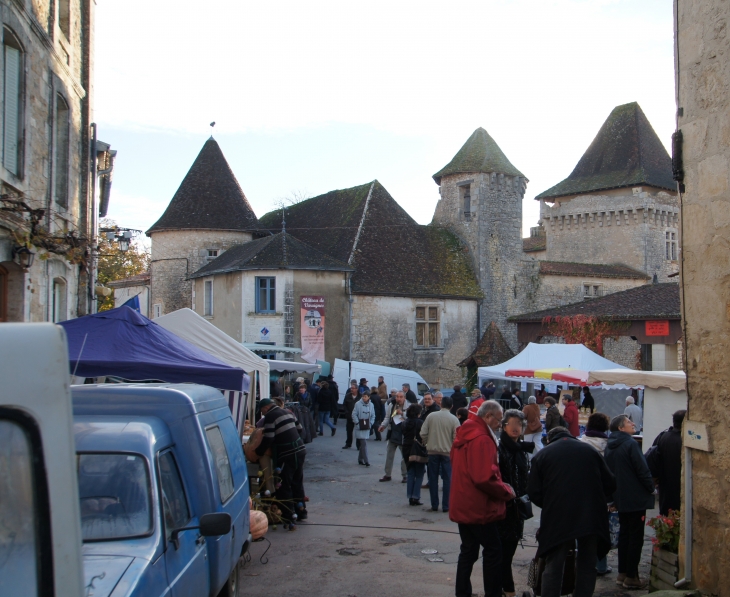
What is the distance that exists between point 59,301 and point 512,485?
8.64m

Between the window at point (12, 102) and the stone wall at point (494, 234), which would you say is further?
the stone wall at point (494, 234)

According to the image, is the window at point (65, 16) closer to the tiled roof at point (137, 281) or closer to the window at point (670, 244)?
the tiled roof at point (137, 281)

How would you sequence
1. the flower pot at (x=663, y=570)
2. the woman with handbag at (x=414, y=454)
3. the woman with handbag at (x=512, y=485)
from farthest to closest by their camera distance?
the woman with handbag at (x=414, y=454) → the woman with handbag at (x=512, y=485) → the flower pot at (x=663, y=570)

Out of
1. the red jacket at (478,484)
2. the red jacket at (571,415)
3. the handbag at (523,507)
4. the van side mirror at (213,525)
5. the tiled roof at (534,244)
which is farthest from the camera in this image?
the tiled roof at (534,244)

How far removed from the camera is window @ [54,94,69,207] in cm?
1206

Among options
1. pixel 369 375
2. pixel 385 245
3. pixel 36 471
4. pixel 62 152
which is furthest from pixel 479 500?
pixel 385 245

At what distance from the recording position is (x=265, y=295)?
1133 inches

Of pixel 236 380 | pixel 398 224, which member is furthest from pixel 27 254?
pixel 398 224

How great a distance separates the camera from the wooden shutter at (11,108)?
9.35 metres

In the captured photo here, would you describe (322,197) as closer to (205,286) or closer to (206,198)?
(206,198)

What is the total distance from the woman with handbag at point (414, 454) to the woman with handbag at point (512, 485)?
12.9 feet

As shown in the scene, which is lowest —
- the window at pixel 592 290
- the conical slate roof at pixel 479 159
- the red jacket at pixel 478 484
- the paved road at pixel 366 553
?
the paved road at pixel 366 553

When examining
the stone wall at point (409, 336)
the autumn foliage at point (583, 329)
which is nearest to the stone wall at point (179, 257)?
the stone wall at point (409, 336)

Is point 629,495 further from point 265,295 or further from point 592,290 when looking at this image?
point 592,290
